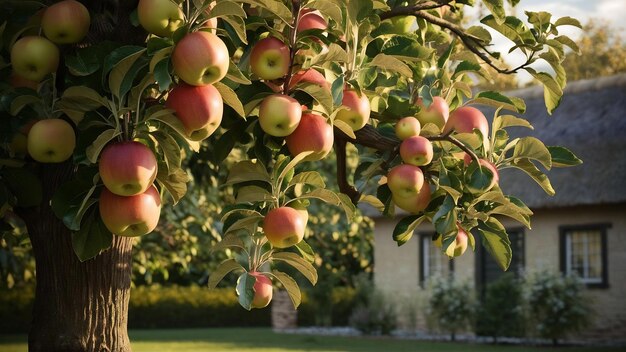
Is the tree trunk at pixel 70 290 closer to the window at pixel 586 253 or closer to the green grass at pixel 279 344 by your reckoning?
the green grass at pixel 279 344

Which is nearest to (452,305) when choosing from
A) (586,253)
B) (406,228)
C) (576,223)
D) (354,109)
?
(586,253)

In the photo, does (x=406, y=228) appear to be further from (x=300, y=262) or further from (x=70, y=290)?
(x=70, y=290)

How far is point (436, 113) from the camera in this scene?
3904 mm

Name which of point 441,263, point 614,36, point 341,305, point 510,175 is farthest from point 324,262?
point 614,36

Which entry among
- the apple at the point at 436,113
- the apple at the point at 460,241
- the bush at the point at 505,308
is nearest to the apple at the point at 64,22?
the apple at the point at 436,113

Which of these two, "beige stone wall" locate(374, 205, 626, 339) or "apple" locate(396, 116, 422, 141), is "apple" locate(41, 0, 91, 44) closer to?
"apple" locate(396, 116, 422, 141)

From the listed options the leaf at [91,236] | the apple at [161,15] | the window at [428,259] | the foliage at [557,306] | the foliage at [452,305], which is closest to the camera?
the apple at [161,15]

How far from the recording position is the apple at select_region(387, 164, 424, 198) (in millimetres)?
3672

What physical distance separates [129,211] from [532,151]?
5.54 ft

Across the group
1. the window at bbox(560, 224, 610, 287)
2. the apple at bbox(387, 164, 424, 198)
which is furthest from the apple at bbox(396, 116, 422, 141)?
the window at bbox(560, 224, 610, 287)

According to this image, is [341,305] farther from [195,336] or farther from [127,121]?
[127,121]

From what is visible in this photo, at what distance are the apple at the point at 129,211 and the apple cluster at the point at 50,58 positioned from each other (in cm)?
38

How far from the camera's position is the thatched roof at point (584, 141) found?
797 inches

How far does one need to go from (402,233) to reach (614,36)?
40.3 meters
